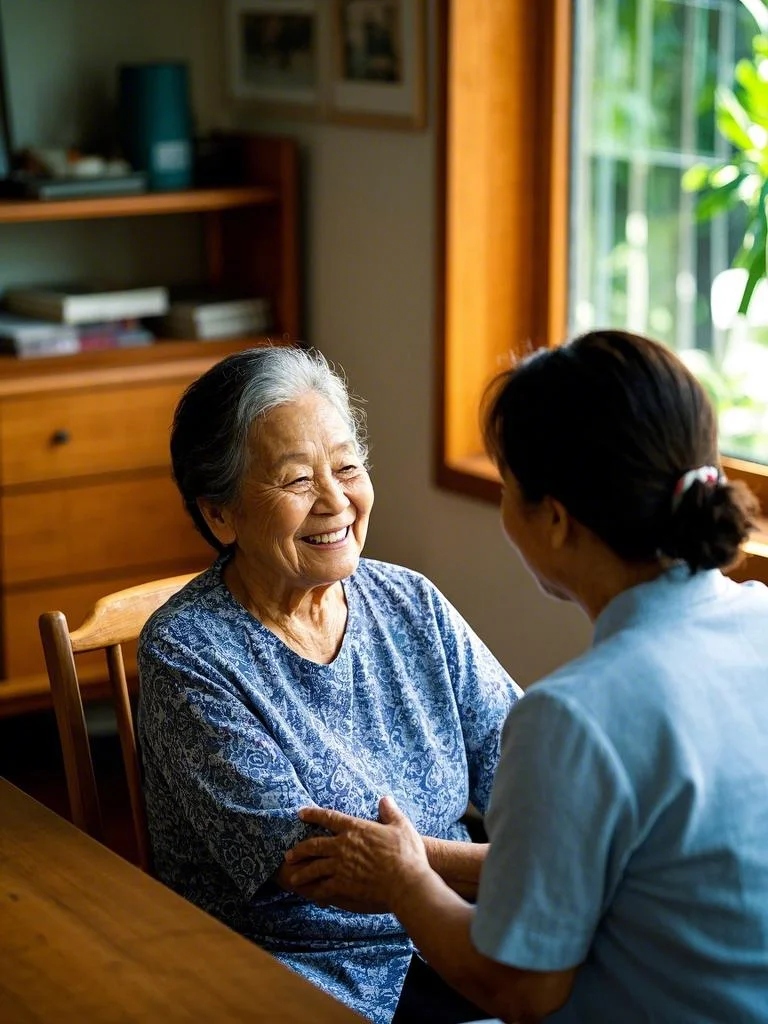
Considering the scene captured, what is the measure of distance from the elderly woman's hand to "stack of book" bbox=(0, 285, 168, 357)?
210 centimetres

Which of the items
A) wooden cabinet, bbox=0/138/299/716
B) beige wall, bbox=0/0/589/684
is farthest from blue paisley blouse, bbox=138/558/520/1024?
wooden cabinet, bbox=0/138/299/716

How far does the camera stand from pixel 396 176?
3330 mm

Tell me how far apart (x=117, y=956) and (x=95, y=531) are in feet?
7.16

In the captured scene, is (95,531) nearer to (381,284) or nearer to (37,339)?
(37,339)

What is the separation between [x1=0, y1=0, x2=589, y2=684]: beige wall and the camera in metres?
3.22

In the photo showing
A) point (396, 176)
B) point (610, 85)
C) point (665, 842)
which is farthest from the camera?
point (396, 176)

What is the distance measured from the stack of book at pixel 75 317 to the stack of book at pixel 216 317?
0.18ft

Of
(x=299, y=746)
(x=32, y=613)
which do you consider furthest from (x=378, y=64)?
(x=299, y=746)

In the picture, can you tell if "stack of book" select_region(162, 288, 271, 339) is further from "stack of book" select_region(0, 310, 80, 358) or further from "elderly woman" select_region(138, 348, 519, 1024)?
"elderly woman" select_region(138, 348, 519, 1024)

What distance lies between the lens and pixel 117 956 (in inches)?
54.3

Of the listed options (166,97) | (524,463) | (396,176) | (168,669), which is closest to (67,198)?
(166,97)

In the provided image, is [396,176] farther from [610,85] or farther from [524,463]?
[524,463]

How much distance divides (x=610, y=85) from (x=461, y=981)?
86.8 inches

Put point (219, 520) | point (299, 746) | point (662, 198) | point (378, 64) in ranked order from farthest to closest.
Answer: point (378, 64), point (662, 198), point (219, 520), point (299, 746)
